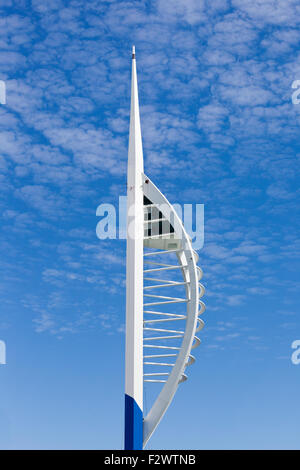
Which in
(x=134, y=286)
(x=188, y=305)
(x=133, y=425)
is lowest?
(x=133, y=425)

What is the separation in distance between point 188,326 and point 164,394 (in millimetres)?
4831

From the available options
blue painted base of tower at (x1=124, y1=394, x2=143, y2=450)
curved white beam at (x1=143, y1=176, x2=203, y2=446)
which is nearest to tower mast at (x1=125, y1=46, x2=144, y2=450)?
blue painted base of tower at (x1=124, y1=394, x2=143, y2=450)

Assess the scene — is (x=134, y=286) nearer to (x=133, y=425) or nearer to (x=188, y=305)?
(x=188, y=305)

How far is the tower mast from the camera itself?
144ft

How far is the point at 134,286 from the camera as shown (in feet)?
153

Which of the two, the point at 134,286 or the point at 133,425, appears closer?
the point at 133,425

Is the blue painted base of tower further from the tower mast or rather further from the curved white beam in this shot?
the curved white beam

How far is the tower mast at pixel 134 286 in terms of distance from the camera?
4397 centimetres

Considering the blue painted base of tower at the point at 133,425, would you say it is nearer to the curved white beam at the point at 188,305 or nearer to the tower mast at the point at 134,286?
the tower mast at the point at 134,286

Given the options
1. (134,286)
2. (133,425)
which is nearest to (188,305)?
(134,286)

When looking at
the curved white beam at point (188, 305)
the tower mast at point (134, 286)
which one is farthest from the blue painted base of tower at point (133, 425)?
the curved white beam at point (188, 305)

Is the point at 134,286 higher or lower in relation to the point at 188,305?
higher
